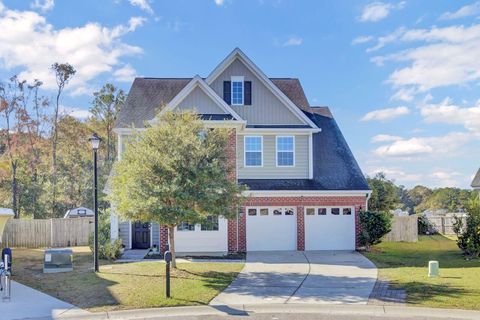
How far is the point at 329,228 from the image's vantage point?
21.5 metres

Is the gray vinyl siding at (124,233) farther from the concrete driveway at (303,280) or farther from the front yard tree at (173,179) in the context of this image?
Result: the front yard tree at (173,179)

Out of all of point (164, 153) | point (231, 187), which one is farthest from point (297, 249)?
point (164, 153)

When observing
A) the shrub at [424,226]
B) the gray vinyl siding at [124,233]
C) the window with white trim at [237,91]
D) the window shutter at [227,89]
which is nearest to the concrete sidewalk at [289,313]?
the gray vinyl siding at [124,233]

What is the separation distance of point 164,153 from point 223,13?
6574 mm

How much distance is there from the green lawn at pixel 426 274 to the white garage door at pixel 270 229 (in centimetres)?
347

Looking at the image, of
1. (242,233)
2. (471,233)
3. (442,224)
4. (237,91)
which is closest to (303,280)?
(242,233)

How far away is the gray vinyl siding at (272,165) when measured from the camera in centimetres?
2210

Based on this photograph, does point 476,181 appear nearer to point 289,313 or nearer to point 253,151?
point 253,151

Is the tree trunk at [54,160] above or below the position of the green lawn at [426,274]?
above

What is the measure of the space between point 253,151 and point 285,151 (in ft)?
5.04

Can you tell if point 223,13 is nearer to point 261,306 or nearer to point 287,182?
point 287,182

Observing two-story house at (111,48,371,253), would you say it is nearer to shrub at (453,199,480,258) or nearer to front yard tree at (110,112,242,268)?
shrub at (453,199,480,258)

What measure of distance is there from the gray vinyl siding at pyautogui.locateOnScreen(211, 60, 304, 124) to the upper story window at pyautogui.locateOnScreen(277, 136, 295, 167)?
0.87m

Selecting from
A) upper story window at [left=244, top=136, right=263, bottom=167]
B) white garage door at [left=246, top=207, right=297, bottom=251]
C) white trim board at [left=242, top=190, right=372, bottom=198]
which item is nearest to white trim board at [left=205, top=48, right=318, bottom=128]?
upper story window at [left=244, top=136, right=263, bottom=167]
